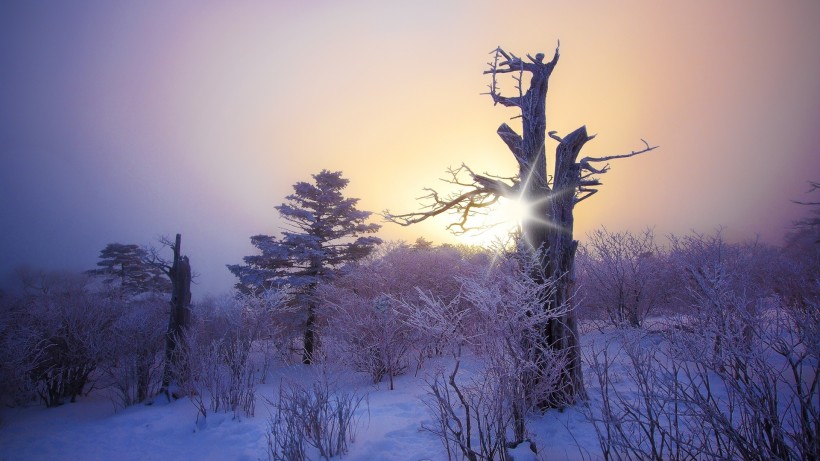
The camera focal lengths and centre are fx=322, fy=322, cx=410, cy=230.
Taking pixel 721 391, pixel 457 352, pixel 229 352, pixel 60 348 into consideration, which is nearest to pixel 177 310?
pixel 229 352

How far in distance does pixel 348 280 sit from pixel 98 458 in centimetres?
975

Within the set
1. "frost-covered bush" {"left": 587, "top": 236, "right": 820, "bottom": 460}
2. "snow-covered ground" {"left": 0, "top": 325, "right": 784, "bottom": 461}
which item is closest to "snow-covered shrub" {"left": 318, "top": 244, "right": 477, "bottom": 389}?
"snow-covered ground" {"left": 0, "top": 325, "right": 784, "bottom": 461}

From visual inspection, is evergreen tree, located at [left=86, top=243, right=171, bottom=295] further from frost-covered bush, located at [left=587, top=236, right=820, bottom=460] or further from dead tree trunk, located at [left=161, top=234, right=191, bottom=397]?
frost-covered bush, located at [left=587, top=236, right=820, bottom=460]

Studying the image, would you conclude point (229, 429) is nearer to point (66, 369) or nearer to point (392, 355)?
point (392, 355)

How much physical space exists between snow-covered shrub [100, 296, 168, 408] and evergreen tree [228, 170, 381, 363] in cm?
408

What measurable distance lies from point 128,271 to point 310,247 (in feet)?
72.8

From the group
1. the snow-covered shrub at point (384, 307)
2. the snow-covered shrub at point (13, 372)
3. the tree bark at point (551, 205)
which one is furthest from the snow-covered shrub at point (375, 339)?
the snow-covered shrub at point (13, 372)

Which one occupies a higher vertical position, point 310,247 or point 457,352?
point 310,247

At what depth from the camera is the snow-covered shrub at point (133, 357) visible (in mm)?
11242

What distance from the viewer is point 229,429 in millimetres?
7688

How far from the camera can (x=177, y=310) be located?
11688 mm

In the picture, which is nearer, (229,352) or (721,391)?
(721,391)

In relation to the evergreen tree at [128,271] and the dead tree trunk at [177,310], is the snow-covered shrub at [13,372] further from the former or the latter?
the evergreen tree at [128,271]

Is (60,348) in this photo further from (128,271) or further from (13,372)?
(128,271)
